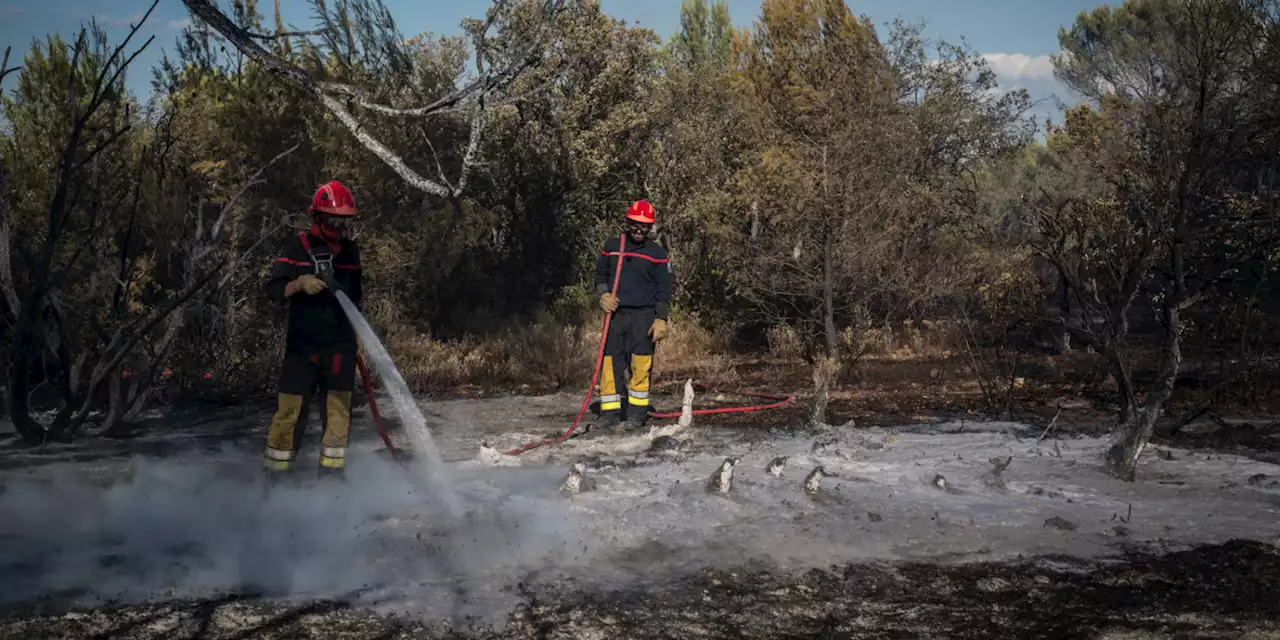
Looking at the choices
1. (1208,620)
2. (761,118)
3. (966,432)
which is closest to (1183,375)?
(966,432)

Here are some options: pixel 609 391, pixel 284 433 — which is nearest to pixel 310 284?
pixel 284 433

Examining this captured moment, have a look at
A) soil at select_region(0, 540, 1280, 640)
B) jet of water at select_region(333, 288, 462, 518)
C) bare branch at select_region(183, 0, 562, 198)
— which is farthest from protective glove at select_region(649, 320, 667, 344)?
soil at select_region(0, 540, 1280, 640)

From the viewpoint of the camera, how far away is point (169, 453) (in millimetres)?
7684

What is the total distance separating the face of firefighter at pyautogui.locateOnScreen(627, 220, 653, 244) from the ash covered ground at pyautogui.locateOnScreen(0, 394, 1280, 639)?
2054mm

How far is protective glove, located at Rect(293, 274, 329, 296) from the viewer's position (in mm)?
5875

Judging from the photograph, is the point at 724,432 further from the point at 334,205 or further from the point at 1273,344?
the point at 1273,344

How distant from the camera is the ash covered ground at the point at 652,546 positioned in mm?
4078

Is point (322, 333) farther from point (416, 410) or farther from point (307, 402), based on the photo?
point (416, 410)

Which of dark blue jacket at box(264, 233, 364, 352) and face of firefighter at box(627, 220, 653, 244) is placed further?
face of firefighter at box(627, 220, 653, 244)

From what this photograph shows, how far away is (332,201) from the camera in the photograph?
612cm

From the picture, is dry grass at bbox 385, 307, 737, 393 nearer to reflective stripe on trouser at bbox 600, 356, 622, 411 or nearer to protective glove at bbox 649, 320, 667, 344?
reflective stripe on trouser at bbox 600, 356, 622, 411

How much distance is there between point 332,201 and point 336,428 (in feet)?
4.29

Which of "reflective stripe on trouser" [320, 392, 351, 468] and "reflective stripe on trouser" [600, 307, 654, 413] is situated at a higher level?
"reflective stripe on trouser" [600, 307, 654, 413]

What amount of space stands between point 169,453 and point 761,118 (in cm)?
824
